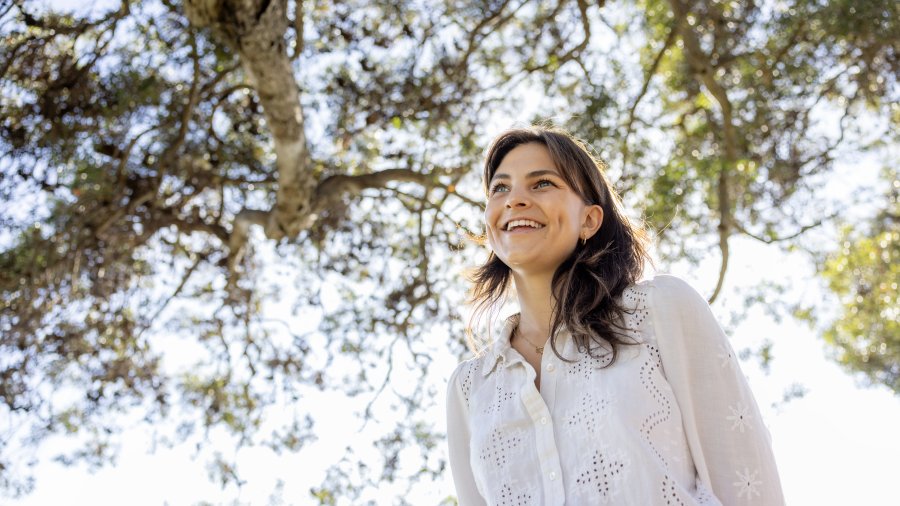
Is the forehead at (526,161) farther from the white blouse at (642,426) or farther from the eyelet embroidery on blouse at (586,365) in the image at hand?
the eyelet embroidery on blouse at (586,365)

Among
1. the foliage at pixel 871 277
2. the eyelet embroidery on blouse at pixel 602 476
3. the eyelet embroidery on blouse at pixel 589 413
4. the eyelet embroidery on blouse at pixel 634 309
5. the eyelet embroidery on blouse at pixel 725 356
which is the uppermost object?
the foliage at pixel 871 277

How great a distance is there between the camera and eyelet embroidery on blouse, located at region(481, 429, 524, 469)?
2205 millimetres

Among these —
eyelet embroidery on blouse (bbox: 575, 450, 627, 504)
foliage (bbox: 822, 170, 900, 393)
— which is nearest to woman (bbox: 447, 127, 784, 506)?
eyelet embroidery on blouse (bbox: 575, 450, 627, 504)

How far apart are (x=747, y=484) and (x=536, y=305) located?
0.73 meters

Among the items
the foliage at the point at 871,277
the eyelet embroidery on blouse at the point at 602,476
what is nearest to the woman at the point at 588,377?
the eyelet embroidery on blouse at the point at 602,476

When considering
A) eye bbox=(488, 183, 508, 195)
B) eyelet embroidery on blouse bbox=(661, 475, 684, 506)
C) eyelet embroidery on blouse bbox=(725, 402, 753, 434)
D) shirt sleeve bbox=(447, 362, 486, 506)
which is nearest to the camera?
eyelet embroidery on blouse bbox=(661, 475, 684, 506)

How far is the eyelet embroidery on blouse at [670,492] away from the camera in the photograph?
1938mm

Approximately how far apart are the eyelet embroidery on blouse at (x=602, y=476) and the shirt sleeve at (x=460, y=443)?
471 mm

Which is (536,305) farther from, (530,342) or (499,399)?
(499,399)

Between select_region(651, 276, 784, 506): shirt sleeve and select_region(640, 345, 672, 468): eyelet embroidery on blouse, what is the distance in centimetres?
2

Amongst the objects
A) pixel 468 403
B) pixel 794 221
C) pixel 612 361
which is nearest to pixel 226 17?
pixel 468 403

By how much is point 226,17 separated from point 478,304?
8.27 ft

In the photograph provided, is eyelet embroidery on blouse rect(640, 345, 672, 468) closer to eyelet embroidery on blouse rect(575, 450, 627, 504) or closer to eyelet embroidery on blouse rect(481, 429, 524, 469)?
eyelet embroidery on blouse rect(575, 450, 627, 504)

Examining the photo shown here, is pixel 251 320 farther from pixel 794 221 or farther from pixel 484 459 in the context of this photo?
pixel 484 459
